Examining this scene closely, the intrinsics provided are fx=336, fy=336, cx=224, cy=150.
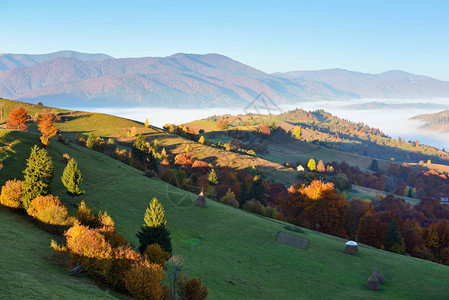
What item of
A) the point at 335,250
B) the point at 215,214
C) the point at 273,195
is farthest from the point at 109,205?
the point at 273,195

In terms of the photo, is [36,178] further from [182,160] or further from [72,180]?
Result: [182,160]

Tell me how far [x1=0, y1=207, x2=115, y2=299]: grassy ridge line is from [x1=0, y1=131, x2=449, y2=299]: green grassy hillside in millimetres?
11367

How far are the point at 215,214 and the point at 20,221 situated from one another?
32.5 metres

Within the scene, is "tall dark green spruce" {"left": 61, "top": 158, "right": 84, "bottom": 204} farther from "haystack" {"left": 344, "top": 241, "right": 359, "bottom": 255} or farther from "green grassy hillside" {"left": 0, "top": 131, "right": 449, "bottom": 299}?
"haystack" {"left": 344, "top": 241, "right": 359, "bottom": 255}

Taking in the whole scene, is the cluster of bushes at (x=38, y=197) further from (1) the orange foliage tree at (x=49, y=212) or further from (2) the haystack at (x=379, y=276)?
(2) the haystack at (x=379, y=276)

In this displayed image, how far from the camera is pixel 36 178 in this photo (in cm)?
4306

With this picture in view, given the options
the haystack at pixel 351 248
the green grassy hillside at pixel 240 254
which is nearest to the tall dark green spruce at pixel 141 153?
the green grassy hillside at pixel 240 254

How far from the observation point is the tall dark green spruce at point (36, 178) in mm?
42272

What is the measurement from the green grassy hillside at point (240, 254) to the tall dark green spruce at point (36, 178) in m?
5.47

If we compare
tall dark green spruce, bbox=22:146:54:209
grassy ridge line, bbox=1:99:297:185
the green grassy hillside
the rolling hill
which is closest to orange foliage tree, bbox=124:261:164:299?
the rolling hill

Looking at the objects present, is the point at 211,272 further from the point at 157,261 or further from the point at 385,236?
the point at 385,236

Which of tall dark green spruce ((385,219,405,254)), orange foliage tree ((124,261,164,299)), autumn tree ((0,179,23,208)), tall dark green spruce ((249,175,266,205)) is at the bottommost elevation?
tall dark green spruce ((385,219,405,254))

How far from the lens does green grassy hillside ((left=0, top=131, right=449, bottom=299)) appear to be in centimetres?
3938

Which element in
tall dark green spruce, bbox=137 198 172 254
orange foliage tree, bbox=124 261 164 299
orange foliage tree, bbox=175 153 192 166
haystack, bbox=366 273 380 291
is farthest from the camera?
orange foliage tree, bbox=175 153 192 166
